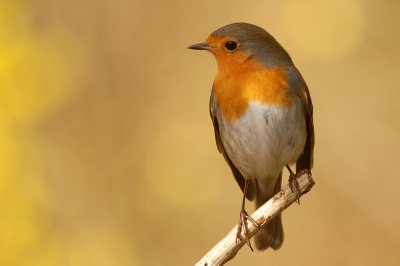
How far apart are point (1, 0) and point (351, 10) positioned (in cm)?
213

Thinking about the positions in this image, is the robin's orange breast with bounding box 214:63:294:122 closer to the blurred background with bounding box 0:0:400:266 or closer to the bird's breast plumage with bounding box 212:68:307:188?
the bird's breast plumage with bounding box 212:68:307:188

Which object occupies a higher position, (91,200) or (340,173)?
(91,200)

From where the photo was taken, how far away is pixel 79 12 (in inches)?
136

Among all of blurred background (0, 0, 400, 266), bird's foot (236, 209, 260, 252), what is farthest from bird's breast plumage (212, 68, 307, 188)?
blurred background (0, 0, 400, 266)

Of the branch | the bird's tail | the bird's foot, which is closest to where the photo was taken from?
the branch

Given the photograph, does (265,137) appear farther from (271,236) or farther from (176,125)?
(176,125)

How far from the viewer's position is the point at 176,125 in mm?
3562

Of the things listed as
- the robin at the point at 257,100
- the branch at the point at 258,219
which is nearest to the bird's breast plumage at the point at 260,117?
the robin at the point at 257,100

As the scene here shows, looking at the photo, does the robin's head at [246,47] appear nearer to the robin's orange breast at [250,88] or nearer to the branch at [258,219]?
the robin's orange breast at [250,88]

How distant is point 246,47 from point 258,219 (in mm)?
791

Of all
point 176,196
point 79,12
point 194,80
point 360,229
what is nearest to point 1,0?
point 79,12

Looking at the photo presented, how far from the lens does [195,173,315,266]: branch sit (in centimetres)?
221

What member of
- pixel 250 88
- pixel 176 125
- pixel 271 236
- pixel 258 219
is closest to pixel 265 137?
pixel 250 88

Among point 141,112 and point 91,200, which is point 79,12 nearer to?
point 141,112
